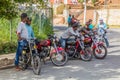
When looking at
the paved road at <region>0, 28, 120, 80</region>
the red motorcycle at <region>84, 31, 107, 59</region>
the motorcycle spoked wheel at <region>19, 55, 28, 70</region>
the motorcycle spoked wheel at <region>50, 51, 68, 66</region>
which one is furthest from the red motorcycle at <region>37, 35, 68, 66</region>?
the red motorcycle at <region>84, 31, 107, 59</region>

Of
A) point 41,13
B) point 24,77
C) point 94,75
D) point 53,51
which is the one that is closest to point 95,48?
point 53,51

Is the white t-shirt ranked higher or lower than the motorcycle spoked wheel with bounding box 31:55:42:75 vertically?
higher

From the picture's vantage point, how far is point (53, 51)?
12883 millimetres

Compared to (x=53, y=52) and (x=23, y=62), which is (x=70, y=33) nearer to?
(x=53, y=52)

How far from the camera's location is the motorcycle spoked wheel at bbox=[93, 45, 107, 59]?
1488 centimetres

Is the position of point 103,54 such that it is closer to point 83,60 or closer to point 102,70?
point 83,60

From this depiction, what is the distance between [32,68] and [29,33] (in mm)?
1139

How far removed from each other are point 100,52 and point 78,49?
3.62ft

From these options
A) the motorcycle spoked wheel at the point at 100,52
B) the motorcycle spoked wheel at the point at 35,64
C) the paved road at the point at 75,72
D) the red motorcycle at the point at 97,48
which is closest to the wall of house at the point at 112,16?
the red motorcycle at the point at 97,48

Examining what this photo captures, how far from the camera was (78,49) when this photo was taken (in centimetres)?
1432

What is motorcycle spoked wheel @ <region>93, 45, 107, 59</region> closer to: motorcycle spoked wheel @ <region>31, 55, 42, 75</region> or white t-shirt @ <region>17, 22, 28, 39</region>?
white t-shirt @ <region>17, 22, 28, 39</region>

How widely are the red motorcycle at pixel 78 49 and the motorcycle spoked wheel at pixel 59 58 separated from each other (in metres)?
1.37

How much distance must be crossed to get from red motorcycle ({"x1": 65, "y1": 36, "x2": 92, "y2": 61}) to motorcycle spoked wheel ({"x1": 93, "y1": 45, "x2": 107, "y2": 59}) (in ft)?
1.95

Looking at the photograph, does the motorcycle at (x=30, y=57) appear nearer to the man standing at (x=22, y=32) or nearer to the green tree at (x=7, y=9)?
the man standing at (x=22, y=32)
